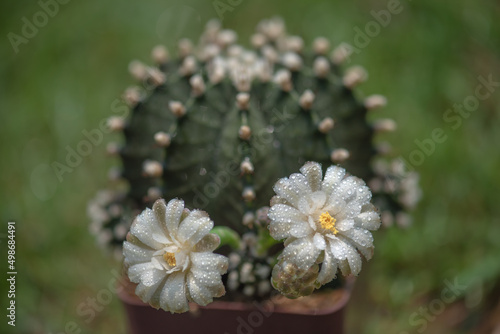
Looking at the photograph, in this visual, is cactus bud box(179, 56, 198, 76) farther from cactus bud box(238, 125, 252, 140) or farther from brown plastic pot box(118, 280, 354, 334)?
brown plastic pot box(118, 280, 354, 334)

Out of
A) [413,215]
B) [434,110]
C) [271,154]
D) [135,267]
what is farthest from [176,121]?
[434,110]

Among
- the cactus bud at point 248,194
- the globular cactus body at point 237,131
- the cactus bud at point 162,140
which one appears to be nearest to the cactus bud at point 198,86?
the globular cactus body at point 237,131

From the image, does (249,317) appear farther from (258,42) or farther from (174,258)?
(258,42)

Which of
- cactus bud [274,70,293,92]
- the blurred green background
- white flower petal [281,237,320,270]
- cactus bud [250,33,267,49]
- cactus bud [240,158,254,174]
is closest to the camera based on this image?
white flower petal [281,237,320,270]

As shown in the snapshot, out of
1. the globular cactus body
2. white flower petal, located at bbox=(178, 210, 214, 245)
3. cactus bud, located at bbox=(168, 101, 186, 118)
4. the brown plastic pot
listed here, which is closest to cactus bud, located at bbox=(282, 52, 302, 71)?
the globular cactus body

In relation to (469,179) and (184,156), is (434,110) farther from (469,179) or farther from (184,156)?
(184,156)

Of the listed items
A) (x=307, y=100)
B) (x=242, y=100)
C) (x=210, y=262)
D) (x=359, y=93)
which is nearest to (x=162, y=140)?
(x=242, y=100)
